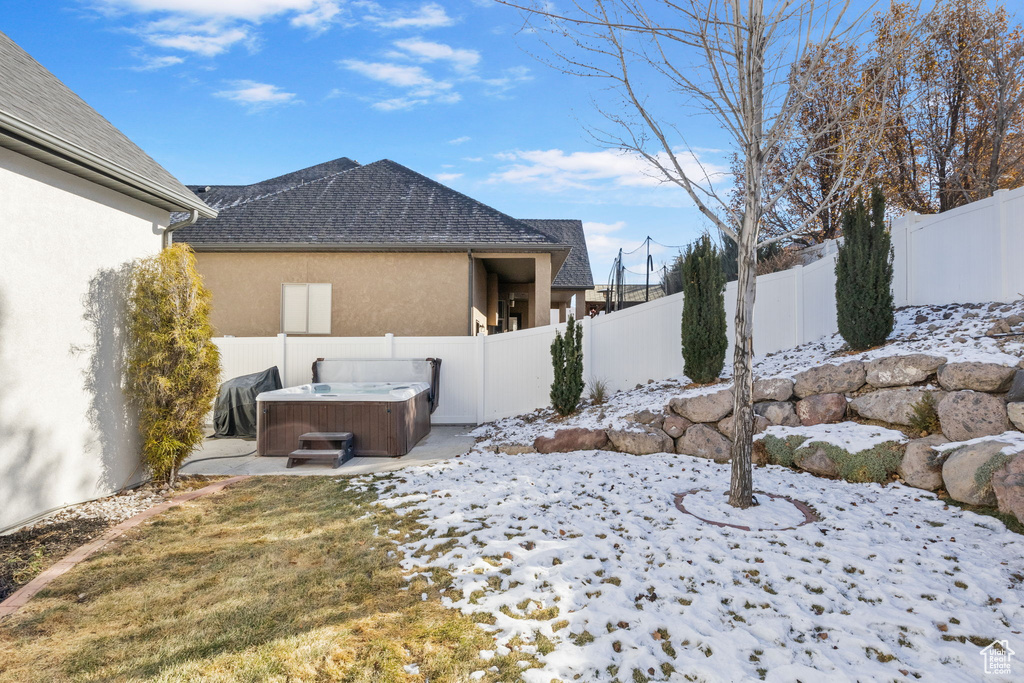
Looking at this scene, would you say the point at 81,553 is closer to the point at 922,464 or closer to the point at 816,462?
the point at 816,462

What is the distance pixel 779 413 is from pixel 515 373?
14.4 ft

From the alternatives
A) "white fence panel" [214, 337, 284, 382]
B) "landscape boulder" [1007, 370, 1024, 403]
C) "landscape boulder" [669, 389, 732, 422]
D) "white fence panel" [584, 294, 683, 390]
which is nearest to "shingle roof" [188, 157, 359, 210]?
"white fence panel" [214, 337, 284, 382]

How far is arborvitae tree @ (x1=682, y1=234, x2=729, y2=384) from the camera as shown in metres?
7.46

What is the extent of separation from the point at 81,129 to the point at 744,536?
273 inches

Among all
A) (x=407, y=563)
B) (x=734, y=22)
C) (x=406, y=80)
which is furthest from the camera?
(x=406, y=80)

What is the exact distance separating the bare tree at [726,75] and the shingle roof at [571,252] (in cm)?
1233

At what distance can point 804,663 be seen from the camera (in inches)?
89.7

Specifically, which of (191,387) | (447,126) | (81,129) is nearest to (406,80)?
(447,126)

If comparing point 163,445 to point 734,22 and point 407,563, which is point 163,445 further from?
point 734,22

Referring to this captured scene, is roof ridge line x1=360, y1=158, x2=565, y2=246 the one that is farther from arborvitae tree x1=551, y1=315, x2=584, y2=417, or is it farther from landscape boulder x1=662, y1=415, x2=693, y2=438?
landscape boulder x1=662, y1=415, x2=693, y2=438

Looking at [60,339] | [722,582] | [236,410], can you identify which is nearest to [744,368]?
[722,582]

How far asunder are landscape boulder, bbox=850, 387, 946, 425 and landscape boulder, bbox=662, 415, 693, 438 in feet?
5.83

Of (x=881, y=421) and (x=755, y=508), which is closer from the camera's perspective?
(x=755, y=508)

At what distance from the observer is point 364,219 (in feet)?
36.9
